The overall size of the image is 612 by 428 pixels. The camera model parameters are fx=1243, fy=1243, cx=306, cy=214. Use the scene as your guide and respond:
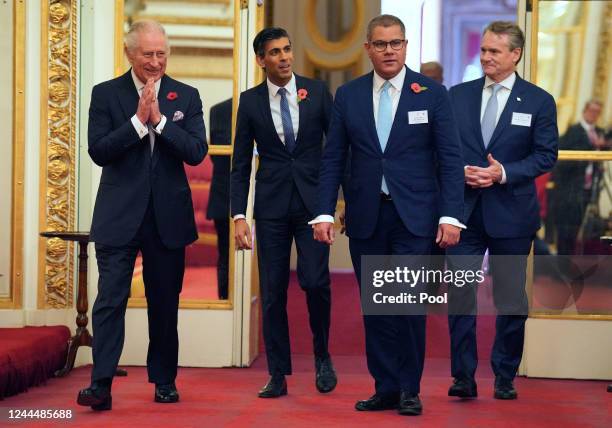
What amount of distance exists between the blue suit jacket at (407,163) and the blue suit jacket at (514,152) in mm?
581

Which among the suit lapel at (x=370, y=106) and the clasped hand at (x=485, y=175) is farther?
the clasped hand at (x=485, y=175)

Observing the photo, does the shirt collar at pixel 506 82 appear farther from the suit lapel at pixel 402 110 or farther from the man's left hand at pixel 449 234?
the man's left hand at pixel 449 234

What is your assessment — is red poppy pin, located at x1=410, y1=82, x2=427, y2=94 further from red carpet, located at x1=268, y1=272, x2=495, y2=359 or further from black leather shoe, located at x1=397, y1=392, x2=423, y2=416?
red carpet, located at x1=268, y1=272, x2=495, y2=359

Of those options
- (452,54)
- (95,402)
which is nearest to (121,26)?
(95,402)

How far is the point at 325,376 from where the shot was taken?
5582 millimetres

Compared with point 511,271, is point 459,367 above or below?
below

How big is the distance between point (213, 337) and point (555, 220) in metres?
2.07

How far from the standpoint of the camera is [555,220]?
707 centimetres

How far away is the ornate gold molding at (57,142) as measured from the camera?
250 inches

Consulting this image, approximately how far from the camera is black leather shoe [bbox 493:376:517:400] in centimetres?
548

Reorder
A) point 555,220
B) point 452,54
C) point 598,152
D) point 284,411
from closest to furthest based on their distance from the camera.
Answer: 1. point 284,411
2. point 598,152
3. point 555,220
4. point 452,54

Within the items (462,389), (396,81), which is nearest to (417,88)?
(396,81)

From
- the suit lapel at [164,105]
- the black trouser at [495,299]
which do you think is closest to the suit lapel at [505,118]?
the black trouser at [495,299]

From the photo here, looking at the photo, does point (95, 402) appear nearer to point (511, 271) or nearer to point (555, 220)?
point (511, 271)
